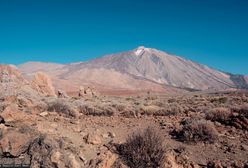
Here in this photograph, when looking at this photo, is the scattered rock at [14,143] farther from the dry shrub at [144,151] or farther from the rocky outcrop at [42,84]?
the rocky outcrop at [42,84]

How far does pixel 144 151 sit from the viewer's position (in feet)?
24.3

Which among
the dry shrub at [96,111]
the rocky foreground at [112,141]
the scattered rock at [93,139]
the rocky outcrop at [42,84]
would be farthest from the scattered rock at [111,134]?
the rocky outcrop at [42,84]

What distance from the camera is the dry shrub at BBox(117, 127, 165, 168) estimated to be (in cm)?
725

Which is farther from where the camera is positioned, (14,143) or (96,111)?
(96,111)

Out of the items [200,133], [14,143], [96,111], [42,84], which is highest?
[42,84]

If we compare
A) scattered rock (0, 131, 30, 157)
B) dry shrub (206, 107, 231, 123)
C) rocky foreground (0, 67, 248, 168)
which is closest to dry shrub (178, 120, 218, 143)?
rocky foreground (0, 67, 248, 168)

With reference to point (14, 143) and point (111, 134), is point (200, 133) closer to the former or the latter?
point (111, 134)

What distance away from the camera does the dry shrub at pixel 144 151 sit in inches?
285

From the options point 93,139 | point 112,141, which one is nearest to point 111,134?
point 112,141

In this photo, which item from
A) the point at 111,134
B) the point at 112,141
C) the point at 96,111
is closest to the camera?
the point at 112,141

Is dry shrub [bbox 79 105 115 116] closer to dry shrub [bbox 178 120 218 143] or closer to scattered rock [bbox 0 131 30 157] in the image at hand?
dry shrub [bbox 178 120 218 143]

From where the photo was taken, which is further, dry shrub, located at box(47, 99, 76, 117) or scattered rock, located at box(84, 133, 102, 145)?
dry shrub, located at box(47, 99, 76, 117)

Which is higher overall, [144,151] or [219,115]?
[219,115]

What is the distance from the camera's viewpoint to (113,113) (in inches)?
575
